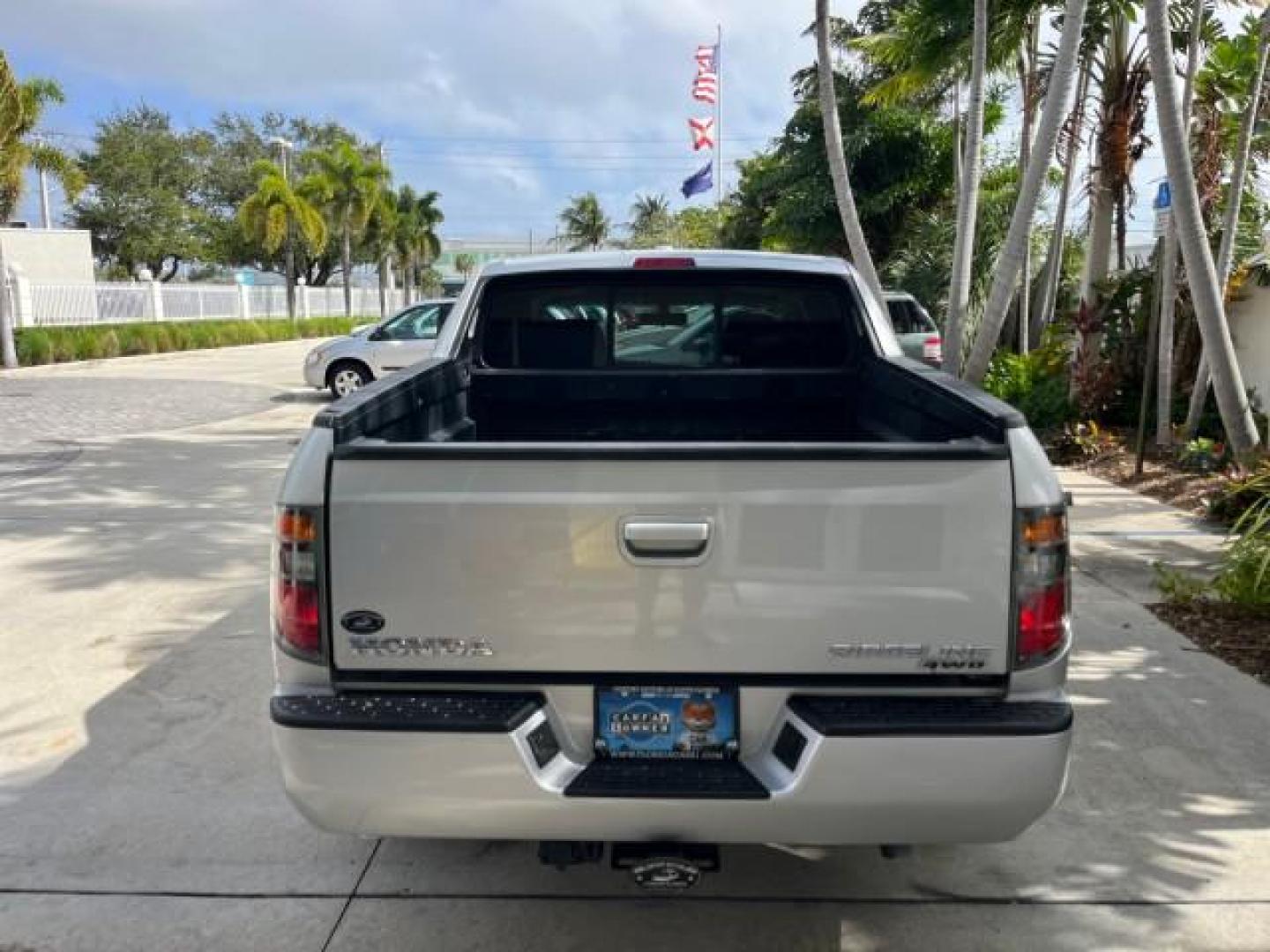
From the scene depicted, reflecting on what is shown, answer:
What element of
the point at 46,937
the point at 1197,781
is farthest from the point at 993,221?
the point at 46,937

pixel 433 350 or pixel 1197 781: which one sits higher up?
pixel 433 350

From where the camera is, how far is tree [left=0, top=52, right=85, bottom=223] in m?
20.6

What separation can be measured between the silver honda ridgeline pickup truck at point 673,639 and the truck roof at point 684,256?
5.59 ft

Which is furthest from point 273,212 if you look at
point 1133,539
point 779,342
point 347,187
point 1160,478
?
point 779,342

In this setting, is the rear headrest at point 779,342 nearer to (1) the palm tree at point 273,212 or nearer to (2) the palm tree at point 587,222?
(1) the palm tree at point 273,212

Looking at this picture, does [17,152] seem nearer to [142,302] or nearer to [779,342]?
[142,302]

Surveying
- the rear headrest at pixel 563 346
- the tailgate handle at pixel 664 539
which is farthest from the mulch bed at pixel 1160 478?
the tailgate handle at pixel 664 539

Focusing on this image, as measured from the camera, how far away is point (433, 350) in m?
4.18

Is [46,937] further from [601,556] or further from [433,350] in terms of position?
[433,350]

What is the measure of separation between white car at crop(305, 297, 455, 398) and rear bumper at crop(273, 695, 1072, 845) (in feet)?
46.7

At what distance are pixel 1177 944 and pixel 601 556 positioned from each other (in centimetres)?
206

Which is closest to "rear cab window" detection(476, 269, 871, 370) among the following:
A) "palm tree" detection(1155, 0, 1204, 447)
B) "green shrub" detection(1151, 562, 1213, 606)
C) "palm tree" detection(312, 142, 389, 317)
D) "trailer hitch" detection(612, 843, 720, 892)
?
"trailer hitch" detection(612, 843, 720, 892)

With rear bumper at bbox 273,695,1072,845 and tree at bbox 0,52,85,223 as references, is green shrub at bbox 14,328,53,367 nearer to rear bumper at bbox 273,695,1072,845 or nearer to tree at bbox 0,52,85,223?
tree at bbox 0,52,85,223

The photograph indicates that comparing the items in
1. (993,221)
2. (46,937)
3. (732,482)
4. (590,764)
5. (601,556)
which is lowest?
(46,937)
